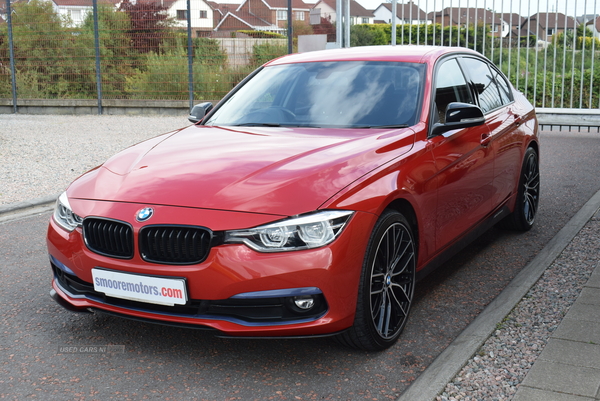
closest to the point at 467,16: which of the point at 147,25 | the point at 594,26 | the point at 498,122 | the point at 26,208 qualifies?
→ the point at 594,26

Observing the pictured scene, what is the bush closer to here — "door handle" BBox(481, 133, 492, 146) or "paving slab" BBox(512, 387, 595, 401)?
"door handle" BBox(481, 133, 492, 146)

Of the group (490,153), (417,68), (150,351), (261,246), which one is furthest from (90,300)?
(490,153)

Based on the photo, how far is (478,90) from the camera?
533 centimetres

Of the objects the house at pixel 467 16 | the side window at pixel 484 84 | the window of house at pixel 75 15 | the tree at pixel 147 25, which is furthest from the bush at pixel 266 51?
the side window at pixel 484 84

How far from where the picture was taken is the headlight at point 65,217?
3.55m

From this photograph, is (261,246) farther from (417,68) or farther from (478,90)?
(478,90)

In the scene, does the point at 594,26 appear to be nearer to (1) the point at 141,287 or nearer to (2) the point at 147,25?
(2) the point at 147,25

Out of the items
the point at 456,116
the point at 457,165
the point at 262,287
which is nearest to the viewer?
the point at 262,287

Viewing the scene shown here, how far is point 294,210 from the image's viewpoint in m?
3.19

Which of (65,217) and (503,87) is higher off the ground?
(503,87)

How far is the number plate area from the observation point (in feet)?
10.5

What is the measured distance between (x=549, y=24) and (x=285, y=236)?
45.1 ft

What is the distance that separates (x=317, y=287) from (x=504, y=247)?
3.10 meters

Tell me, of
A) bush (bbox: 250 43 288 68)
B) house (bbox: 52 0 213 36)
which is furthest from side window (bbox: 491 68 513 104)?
house (bbox: 52 0 213 36)
